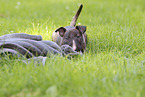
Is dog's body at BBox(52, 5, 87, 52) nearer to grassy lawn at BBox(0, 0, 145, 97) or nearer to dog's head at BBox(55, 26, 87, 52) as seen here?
dog's head at BBox(55, 26, 87, 52)

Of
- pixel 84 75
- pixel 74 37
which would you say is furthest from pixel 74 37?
pixel 84 75

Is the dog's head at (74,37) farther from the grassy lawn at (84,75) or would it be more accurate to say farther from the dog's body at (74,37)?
the grassy lawn at (84,75)

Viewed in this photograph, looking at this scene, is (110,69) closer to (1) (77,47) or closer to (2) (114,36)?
(1) (77,47)

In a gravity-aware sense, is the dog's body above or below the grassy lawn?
above

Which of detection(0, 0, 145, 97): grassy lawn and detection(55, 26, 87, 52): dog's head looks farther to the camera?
detection(55, 26, 87, 52): dog's head

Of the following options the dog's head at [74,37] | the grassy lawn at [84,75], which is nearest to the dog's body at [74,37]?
the dog's head at [74,37]

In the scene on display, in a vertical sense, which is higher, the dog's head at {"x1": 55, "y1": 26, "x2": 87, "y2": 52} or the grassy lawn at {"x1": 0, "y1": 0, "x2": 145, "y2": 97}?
the dog's head at {"x1": 55, "y1": 26, "x2": 87, "y2": 52}

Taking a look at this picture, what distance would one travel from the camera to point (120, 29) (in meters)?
5.66

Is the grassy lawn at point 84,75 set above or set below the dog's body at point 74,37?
below

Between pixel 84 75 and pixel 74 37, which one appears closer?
pixel 84 75

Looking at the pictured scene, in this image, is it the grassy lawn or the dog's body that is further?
the dog's body

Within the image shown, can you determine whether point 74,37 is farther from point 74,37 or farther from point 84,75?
point 84,75

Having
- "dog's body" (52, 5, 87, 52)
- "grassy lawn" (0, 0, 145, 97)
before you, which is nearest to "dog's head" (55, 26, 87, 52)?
"dog's body" (52, 5, 87, 52)

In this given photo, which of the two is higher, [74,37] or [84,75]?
[74,37]
